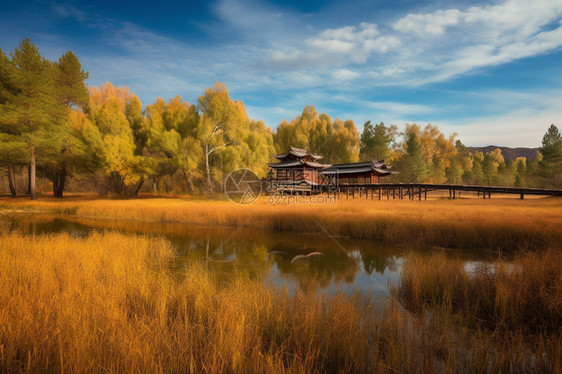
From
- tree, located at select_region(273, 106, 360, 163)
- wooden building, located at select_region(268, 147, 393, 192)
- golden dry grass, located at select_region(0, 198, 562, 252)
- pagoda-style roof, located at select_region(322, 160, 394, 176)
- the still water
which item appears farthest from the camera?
tree, located at select_region(273, 106, 360, 163)

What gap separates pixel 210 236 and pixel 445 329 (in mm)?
12783

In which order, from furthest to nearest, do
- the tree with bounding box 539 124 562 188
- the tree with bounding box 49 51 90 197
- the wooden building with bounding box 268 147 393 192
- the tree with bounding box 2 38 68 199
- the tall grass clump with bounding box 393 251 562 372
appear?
the tree with bounding box 539 124 562 188 → the wooden building with bounding box 268 147 393 192 → the tree with bounding box 49 51 90 197 → the tree with bounding box 2 38 68 199 → the tall grass clump with bounding box 393 251 562 372

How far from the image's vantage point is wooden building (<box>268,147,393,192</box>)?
4547 centimetres

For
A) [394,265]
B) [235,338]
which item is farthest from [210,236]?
[235,338]

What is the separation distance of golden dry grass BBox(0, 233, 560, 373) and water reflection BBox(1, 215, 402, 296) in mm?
1273

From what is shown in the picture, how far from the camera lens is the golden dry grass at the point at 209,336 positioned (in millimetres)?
3529

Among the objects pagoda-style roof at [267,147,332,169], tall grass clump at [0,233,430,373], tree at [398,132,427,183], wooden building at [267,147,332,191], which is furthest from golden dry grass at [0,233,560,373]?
tree at [398,132,427,183]

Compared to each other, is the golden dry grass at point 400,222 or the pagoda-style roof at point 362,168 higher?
the pagoda-style roof at point 362,168

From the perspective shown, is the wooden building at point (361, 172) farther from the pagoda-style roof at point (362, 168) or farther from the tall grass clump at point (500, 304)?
the tall grass clump at point (500, 304)

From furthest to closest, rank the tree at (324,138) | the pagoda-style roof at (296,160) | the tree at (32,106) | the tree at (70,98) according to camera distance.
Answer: the tree at (324,138) → the pagoda-style roof at (296,160) → the tree at (70,98) → the tree at (32,106)

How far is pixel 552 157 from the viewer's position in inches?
2037

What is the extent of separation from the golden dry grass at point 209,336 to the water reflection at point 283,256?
1273mm

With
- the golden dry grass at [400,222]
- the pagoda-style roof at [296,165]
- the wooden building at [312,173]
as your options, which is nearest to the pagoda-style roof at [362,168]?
the wooden building at [312,173]

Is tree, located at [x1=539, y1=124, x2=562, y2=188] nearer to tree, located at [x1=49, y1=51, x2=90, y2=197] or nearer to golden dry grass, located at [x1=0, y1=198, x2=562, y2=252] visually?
golden dry grass, located at [x1=0, y1=198, x2=562, y2=252]
